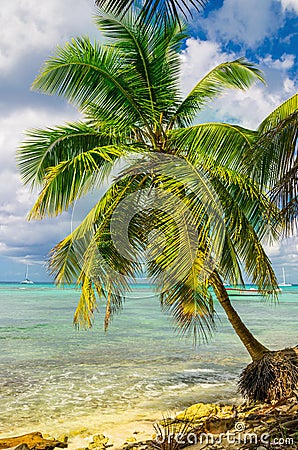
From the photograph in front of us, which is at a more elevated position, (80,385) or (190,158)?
(190,158)

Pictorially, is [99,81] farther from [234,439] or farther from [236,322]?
[234,439]

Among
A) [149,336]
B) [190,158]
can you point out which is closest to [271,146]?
[190,158]

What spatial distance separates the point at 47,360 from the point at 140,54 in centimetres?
930

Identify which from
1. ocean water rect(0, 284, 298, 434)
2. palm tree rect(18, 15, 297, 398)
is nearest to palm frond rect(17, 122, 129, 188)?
palm tree rect(18, 15, 297, 398)

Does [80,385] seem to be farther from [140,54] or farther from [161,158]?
[140,54]

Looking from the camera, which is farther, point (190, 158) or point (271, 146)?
point (190, 158)

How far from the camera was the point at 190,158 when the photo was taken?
7820 millimetres
